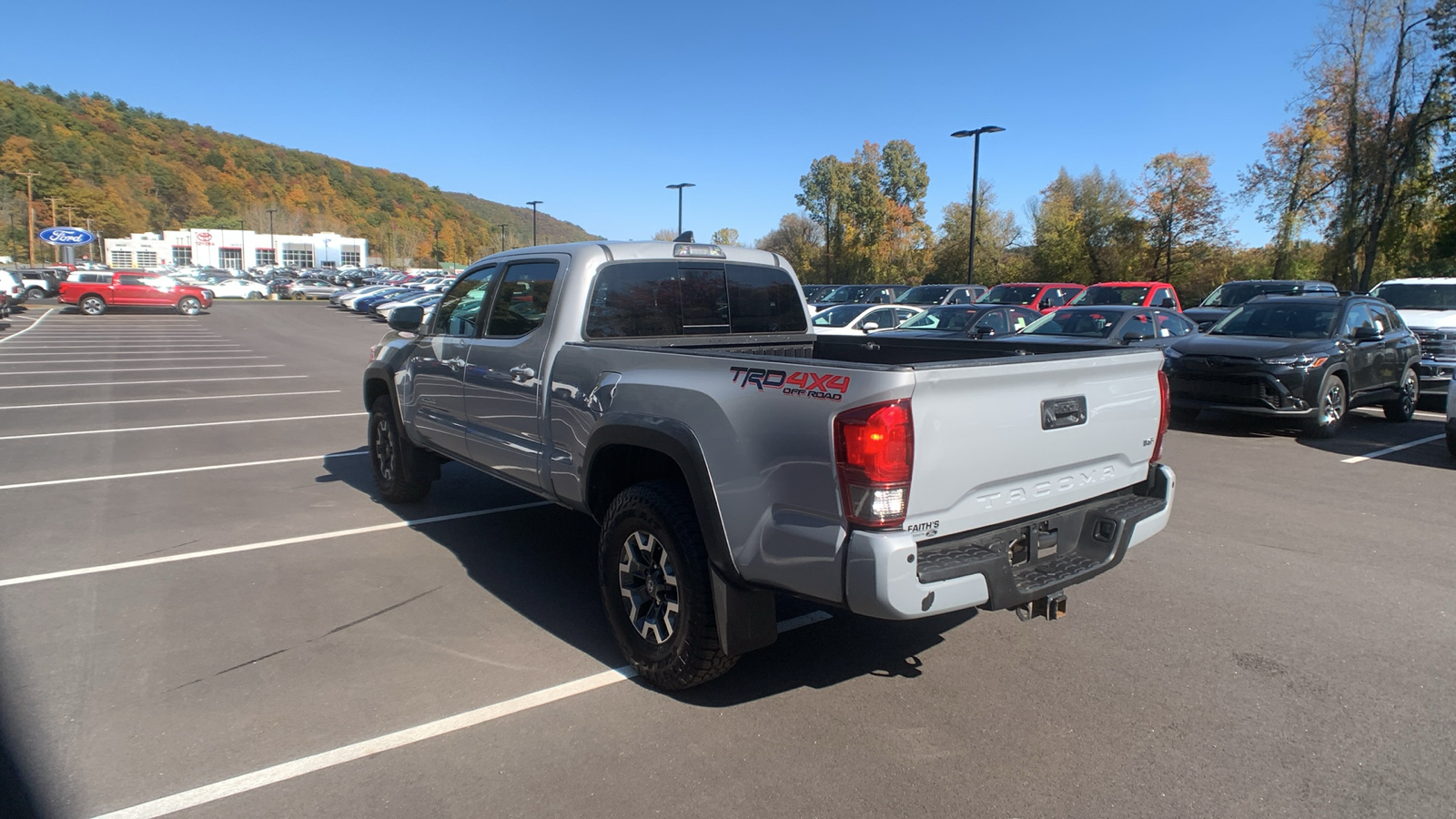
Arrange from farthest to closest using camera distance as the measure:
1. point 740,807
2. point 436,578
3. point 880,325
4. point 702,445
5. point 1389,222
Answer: point 1389,222 → point 880,325 → point 436,578 → point 702,445 → point 740,807

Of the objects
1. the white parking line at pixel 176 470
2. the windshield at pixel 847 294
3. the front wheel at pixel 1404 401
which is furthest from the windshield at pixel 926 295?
the white parking line at pixel 176 470

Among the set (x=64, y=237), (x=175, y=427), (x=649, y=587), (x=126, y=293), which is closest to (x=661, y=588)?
(x=649, y=587)

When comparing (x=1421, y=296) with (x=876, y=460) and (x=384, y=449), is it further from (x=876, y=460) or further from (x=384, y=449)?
(x=384, y=449)

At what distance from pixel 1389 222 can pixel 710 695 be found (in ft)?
118

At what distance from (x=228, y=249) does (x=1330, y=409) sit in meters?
135

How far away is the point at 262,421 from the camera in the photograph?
10.5 m

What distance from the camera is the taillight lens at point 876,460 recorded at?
2744 mm

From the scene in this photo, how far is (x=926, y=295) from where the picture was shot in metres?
25.6

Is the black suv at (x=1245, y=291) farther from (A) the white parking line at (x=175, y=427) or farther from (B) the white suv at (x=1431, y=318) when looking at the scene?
(A) the white parking line at (x=175, y=427)

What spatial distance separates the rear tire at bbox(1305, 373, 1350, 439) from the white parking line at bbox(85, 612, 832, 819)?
9.36 m

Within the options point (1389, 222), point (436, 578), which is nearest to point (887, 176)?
point (1389, 222)

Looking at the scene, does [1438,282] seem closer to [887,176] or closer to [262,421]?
[262,421]

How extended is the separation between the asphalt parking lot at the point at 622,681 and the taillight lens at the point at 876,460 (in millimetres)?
989

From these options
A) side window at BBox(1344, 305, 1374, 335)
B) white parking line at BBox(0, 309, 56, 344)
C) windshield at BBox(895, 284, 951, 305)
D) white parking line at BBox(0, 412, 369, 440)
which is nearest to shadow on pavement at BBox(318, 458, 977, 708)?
white parking line at BBox(0, 412, 369, 440)
